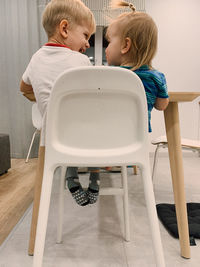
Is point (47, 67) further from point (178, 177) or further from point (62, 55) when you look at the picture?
point (178, 177)

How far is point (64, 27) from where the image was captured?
3.08ft

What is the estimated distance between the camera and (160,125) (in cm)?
329

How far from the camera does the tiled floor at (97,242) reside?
3.14 ft

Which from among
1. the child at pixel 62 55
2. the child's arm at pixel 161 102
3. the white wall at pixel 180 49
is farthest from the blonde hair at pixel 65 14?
the white wall at pixel 180 49

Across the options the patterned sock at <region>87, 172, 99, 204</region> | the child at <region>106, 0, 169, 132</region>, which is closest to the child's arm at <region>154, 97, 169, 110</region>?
the child at <region>106, 0, 169, 132</region>

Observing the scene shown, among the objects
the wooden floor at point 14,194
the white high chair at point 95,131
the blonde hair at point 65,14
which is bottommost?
the wooden floor at point 14,194

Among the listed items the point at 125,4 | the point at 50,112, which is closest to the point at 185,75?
the point at 125,4

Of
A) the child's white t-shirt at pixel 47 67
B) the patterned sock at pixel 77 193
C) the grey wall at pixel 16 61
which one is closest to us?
the child's white t-shirt at pixel 47 67

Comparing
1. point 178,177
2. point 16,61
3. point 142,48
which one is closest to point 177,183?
point 178,177

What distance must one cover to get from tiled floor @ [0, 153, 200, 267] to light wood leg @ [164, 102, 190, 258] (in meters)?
0.08

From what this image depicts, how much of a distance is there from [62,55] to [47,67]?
0.07m

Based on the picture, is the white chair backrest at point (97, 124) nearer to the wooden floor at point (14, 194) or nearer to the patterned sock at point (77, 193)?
the patterned sock at point (77, 193)

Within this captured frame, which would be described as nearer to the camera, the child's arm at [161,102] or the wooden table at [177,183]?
the child's arm at [161,102]

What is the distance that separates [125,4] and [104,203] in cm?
119
